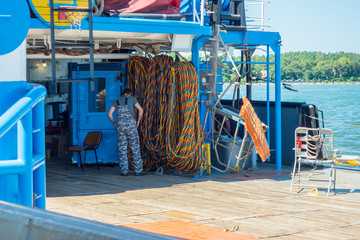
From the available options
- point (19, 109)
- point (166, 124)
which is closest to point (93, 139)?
point (166, 124)

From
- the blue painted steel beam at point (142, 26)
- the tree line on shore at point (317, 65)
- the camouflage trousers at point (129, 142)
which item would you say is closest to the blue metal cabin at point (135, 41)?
the blue painted steel beam at point (142, 26)

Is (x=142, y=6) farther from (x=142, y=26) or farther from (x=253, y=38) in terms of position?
(x=253, y=38)

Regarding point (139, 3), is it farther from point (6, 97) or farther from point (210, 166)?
point (6, 97)

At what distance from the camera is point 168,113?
11461 millimetres

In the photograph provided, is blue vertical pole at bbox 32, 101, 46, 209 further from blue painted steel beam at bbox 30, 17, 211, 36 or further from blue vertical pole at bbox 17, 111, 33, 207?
blue painted steel beam at bbox 30, 17, 211, 36

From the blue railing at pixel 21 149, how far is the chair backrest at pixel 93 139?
7.88 metres

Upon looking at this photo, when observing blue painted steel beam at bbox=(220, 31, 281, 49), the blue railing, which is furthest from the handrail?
blue painted steel beam at bbox=(220, 31, 281, 49)

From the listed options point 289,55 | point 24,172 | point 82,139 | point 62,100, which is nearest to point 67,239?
point 24,172

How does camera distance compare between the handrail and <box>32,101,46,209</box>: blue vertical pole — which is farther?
<box>32,101,46,209</box>: blue vertical pole

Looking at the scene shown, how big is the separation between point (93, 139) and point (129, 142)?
3.95 ft

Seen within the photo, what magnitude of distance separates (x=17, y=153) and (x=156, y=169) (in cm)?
801

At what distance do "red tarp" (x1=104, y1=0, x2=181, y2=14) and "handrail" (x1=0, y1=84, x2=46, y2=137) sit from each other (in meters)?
6.48

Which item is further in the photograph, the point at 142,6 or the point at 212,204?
the point at 142,6

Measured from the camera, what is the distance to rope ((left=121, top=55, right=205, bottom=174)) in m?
11.2
